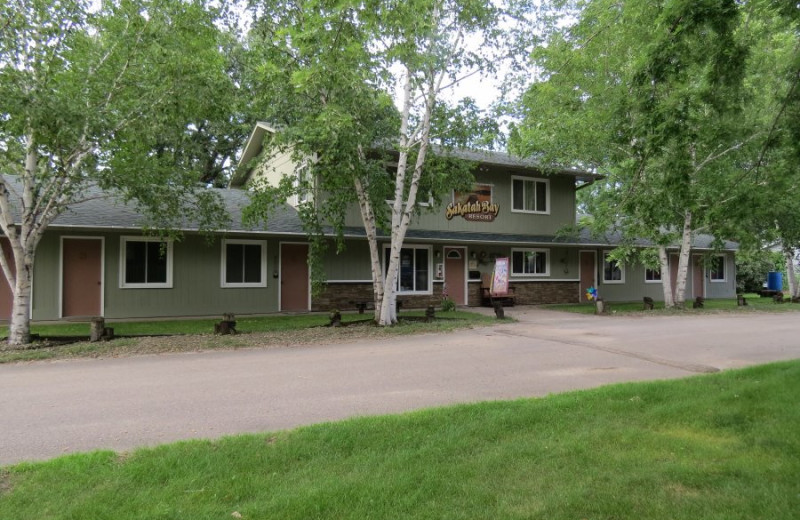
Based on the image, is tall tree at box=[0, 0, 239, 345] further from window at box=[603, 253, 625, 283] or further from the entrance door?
window at box=[603, 253, 625, 283]

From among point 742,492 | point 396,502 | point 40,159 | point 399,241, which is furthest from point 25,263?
point 742,492

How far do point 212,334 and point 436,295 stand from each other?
9.11 metres

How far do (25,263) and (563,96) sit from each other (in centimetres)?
1227

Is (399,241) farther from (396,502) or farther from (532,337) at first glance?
(396,502)

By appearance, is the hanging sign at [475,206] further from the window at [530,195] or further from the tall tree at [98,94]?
the tall tree at [98,94]

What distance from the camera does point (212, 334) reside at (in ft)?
38.4

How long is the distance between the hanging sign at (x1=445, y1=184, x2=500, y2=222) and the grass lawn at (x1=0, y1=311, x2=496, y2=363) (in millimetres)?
4271

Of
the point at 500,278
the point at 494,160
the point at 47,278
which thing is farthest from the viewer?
the point at 494,160

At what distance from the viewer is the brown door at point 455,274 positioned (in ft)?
62.8

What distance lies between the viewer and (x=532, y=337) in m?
11.7

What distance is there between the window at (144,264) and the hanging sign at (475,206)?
9.48m

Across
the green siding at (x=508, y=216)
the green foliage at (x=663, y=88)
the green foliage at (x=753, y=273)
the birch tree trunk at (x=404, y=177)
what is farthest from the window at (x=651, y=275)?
the birch tree trunk at (x=404, y=177)

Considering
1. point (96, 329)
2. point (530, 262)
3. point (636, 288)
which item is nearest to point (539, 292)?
point (530, 262)

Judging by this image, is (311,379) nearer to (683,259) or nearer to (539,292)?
(539,292)
